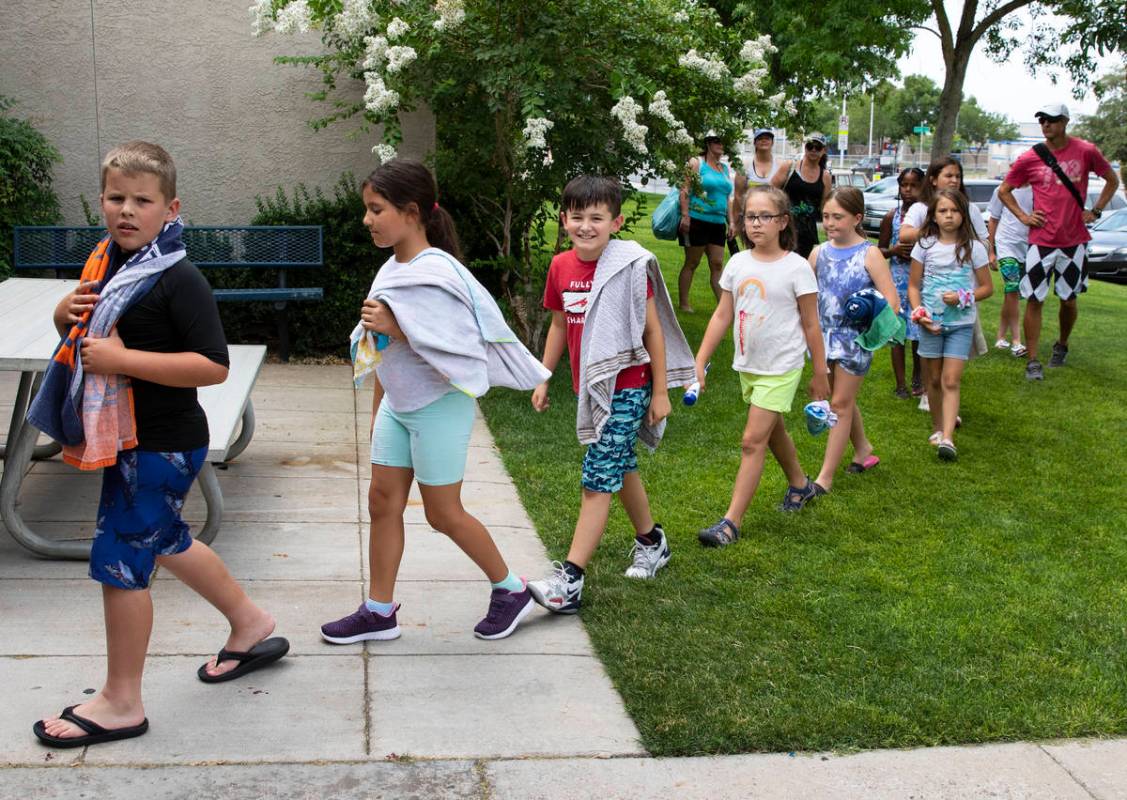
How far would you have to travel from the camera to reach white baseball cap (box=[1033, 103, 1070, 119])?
31.2 feet

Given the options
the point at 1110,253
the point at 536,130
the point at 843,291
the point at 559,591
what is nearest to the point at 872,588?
the point at 559,591

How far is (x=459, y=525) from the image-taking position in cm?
432

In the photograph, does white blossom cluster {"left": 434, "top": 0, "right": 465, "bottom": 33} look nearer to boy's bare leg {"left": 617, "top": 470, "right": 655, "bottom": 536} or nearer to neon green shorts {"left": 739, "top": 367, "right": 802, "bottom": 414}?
neon green shorts {"left": 739, "top": 367, "right": 802, "bottom": 414}

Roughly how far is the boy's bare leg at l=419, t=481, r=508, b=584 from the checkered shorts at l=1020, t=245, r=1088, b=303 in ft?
22.3

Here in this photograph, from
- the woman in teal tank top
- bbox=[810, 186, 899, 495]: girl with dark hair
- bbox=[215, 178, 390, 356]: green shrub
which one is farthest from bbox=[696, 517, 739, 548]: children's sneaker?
the woman in teal tank top

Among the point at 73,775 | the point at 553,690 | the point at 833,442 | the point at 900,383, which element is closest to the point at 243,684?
the point at 73,775

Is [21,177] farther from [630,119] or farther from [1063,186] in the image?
[1063,186]

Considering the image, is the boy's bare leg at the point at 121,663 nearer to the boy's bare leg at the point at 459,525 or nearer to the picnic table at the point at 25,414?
the boy's bare leg at the point at 459,525

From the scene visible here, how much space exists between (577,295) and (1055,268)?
6.48 metres

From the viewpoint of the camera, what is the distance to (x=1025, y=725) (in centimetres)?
388

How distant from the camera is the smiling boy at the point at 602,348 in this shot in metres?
4.67

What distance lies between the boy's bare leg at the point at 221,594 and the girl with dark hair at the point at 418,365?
0.37 m

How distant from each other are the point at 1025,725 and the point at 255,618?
8.06 feet

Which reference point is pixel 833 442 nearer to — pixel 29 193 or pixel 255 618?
pixel 255 618
